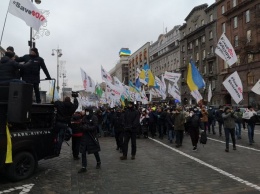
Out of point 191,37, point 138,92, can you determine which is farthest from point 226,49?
point 191,37

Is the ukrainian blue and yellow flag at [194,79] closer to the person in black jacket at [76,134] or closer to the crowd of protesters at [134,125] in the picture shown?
the crowd of protesters at [134,125]

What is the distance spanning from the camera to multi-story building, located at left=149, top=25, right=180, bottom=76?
75812 mm

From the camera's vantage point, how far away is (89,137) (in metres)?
8.55

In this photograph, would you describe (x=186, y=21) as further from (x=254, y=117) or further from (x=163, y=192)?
(x=163, y=192)

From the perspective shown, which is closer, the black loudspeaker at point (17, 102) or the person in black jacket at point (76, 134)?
the black loudspeaker at point (17, 102)

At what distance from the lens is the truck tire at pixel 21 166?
7.11 m

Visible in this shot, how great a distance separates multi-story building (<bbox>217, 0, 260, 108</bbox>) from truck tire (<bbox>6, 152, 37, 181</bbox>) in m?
34.7

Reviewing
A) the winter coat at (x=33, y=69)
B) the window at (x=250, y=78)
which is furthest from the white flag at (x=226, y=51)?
the window at (x=250, y=78)

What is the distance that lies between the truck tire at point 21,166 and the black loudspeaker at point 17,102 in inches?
42.6

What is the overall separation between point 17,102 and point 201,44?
58410 mm

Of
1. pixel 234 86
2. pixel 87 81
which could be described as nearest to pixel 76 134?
pixel 234 86

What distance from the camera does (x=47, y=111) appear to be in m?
8.29

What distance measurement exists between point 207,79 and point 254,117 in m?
45.3

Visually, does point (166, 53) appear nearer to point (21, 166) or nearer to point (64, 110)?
point (64, 110)
